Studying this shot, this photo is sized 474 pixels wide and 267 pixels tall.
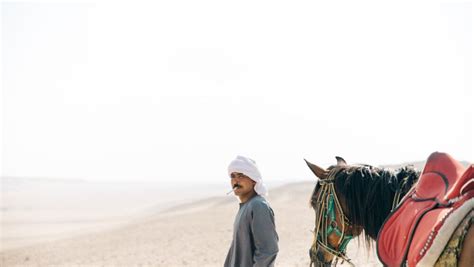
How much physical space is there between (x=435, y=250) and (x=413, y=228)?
0.29 meters

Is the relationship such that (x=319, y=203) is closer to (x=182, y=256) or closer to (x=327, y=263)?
(x=327, y=263)

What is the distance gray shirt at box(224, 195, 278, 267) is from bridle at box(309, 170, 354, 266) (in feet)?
1.07

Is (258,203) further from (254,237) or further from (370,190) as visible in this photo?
(370,190)

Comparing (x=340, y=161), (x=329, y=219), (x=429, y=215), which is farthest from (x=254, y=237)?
(x=429, y=215)

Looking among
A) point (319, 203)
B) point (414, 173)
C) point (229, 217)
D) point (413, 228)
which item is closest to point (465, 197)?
point (413, 228)

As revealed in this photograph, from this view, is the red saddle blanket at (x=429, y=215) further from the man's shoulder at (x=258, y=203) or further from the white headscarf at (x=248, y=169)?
the white headscarf at (x=248, y=169)

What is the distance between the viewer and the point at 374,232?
12.9 ft

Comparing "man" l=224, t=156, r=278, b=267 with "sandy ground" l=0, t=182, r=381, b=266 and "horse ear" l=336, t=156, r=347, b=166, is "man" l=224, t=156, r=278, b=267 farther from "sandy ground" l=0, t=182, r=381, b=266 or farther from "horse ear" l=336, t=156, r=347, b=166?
Answer: "sandy ground" l=0, t=182, r=381, b=266

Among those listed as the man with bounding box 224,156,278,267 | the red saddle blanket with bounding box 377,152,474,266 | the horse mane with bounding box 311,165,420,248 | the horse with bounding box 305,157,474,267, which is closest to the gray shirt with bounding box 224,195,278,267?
the man with bounding box 224,156,278,267

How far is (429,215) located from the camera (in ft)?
10.5

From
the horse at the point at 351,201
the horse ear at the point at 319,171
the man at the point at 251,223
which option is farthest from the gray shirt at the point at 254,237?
the horse ear at the point at 319,171

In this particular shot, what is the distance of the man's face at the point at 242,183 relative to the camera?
4.40m

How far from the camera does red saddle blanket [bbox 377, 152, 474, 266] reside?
9.85ft

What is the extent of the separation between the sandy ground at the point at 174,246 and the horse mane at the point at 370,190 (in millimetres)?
8700
